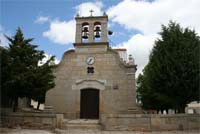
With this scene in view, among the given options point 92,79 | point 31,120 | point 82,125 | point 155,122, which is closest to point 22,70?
point 31,120

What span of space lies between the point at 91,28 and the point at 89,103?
578cm

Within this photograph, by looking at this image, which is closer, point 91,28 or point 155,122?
point 155,122

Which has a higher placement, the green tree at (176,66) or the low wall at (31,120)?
the green tree at (176,66)

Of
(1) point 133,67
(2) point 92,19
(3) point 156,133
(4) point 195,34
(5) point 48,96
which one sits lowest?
(3) point 156,133

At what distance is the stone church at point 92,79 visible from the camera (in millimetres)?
16594

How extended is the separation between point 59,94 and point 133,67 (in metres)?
5.88

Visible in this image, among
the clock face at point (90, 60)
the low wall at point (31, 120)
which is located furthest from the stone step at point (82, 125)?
the clock face at point (90, 60)

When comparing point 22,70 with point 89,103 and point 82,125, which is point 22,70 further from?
point 89,103

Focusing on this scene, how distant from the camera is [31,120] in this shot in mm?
12414

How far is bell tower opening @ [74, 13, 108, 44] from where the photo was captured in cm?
A: 1775

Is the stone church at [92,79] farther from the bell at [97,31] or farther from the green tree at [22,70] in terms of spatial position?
the green tree at [22,70]

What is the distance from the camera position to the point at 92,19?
18000 mm

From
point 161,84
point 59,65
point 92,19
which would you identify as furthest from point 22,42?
point 161,84

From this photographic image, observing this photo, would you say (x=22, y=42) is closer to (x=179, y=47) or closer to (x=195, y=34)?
(x=179, y=47)
